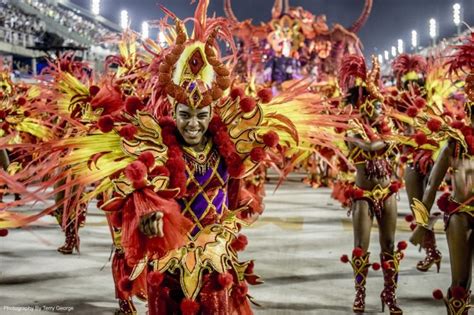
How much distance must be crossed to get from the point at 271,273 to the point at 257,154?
360 centimetres

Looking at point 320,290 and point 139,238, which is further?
point 320,290

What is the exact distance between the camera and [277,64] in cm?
2388

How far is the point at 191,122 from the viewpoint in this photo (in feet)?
11.4

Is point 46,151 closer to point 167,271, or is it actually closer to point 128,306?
point 167,271

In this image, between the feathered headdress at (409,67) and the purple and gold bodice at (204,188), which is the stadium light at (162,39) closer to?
the purple and gold bodice at (204,188)

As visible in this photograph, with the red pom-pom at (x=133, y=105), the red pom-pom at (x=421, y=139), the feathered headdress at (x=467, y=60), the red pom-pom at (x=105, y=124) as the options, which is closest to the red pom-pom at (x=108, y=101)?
the red pom-pom at (x=133, y=105)

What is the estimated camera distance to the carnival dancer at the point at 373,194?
5586 mm

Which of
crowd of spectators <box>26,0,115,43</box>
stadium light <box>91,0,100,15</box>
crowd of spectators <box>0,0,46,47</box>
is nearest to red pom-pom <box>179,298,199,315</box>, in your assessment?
crowd of spectators <box>0,0,46,47</box>

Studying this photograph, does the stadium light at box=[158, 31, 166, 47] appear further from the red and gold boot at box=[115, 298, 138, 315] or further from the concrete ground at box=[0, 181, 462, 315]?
the red and gold boot at box=[115, 298, 138, 315]

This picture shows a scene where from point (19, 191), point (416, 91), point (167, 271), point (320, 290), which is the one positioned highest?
point (416, 91)

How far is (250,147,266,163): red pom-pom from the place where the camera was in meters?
3.57

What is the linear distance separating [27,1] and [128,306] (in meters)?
31.7

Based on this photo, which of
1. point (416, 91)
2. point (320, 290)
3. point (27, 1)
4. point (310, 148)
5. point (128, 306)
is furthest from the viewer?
point (27, 1)

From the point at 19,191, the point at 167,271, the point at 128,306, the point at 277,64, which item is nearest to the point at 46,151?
the point at 19,191
